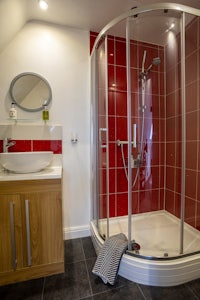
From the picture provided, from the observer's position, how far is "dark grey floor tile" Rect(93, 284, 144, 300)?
113 cm

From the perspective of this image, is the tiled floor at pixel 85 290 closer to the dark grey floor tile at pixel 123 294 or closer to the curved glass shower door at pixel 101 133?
the dark grey floor tile at pixel 123 294

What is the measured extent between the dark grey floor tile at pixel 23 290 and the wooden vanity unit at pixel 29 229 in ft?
0.13

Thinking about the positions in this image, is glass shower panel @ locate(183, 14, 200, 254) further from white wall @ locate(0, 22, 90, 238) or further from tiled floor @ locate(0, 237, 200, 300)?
white wall @ locate(0, 22, 90, 238)

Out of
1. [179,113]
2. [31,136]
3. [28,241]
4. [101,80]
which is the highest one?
[101,80]

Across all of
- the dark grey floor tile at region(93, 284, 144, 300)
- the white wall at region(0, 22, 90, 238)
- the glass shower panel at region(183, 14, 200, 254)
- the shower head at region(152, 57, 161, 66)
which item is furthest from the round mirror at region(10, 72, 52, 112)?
the dark grey floor tile at region(93, 284, 144, 300)

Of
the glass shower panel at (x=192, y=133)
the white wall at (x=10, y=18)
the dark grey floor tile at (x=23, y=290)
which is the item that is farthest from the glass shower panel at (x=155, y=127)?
the white wall at (x=10, y=18)

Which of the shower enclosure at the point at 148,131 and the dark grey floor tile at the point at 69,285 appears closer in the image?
the dark grey floor tile at the point at 69,285

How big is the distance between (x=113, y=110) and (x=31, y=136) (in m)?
0.97

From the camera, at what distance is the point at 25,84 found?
1689 mm

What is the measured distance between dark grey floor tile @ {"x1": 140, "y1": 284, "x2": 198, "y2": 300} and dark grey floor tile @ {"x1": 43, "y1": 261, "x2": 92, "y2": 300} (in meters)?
0.43

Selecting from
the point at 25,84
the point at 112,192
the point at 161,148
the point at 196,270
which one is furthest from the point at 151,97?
the point at 196,270

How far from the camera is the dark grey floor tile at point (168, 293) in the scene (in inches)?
44.3

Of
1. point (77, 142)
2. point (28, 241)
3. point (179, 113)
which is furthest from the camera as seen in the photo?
point (77, 142)

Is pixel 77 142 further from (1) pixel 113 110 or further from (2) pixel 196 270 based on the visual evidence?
(2) pixel 196 270
